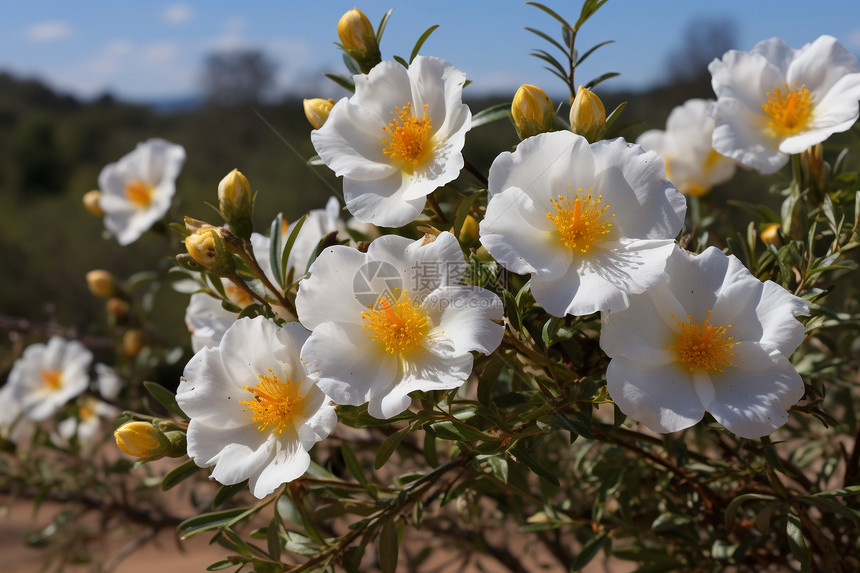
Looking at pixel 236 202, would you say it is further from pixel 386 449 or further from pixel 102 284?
pixel 102 284

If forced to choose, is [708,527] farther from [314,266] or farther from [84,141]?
[84,141]

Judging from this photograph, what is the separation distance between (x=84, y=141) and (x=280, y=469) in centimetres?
1249

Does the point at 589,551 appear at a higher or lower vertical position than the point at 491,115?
lower

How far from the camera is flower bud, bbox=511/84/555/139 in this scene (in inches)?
30.8

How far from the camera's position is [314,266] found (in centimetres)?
72

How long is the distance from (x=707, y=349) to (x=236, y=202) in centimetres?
56

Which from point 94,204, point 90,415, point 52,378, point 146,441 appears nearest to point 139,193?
point 94,204

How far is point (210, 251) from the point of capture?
774 mm

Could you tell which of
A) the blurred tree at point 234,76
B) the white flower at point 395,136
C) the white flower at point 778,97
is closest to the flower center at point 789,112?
the white flower at point 778,97

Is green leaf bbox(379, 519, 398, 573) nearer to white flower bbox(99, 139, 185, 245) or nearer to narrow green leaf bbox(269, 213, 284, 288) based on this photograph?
narrow green leaf bbox(269, 213, 284, 288)

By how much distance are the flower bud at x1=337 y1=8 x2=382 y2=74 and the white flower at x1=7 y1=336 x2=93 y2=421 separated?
1.34 meters

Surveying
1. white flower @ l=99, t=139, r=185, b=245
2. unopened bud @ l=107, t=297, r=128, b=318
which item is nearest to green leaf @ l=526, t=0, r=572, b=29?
white flower @ l=99, t=139, r=185, b=245

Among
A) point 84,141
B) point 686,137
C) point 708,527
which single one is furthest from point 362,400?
point 84,141

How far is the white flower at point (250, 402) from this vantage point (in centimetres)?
76
